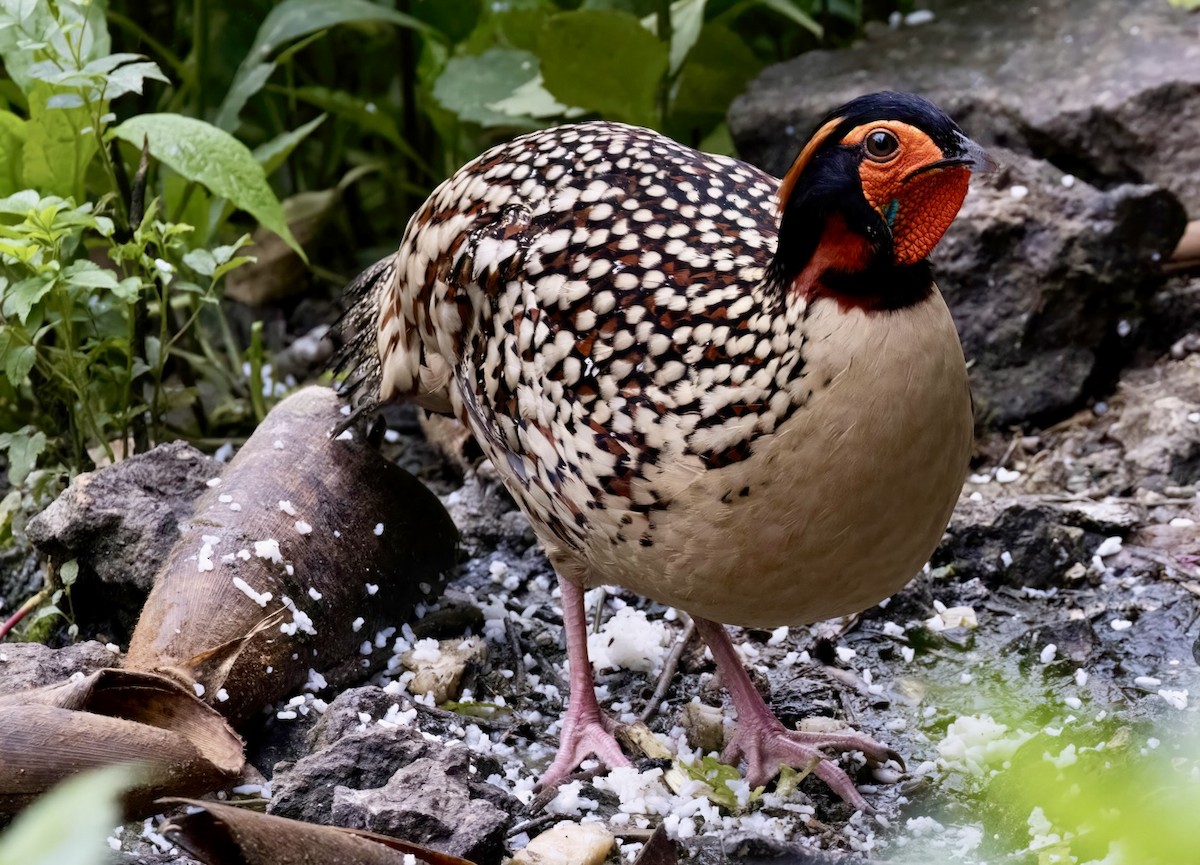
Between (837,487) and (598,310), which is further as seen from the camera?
(598,310)

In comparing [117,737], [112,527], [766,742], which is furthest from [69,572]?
→ [766,742]

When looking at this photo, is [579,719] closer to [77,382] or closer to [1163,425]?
[77,382]

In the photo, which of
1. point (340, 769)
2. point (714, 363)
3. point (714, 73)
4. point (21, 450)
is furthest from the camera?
point (714, 73)

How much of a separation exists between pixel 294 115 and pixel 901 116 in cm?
341

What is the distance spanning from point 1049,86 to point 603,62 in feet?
4.43

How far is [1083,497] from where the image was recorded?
127 inches

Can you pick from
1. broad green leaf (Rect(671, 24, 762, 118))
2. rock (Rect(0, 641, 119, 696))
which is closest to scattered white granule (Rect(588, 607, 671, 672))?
rock (Rect(0, 641, 119, 696))

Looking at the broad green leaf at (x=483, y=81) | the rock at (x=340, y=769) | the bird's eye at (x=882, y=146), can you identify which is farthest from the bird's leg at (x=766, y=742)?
the broad green leaf at (x=483, y=81)

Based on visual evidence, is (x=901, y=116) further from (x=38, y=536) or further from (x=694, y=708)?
(x=38, y=536)

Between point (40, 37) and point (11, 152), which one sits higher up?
point (40, 37)

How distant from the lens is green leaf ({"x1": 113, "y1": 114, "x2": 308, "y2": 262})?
3.08 meters

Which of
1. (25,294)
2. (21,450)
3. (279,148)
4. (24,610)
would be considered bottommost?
(24,610)

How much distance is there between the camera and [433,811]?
81.4 inches

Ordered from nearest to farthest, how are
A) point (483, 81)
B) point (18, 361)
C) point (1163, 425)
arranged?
point (18, 361) < point (1163, 425) < point (483, 81)
